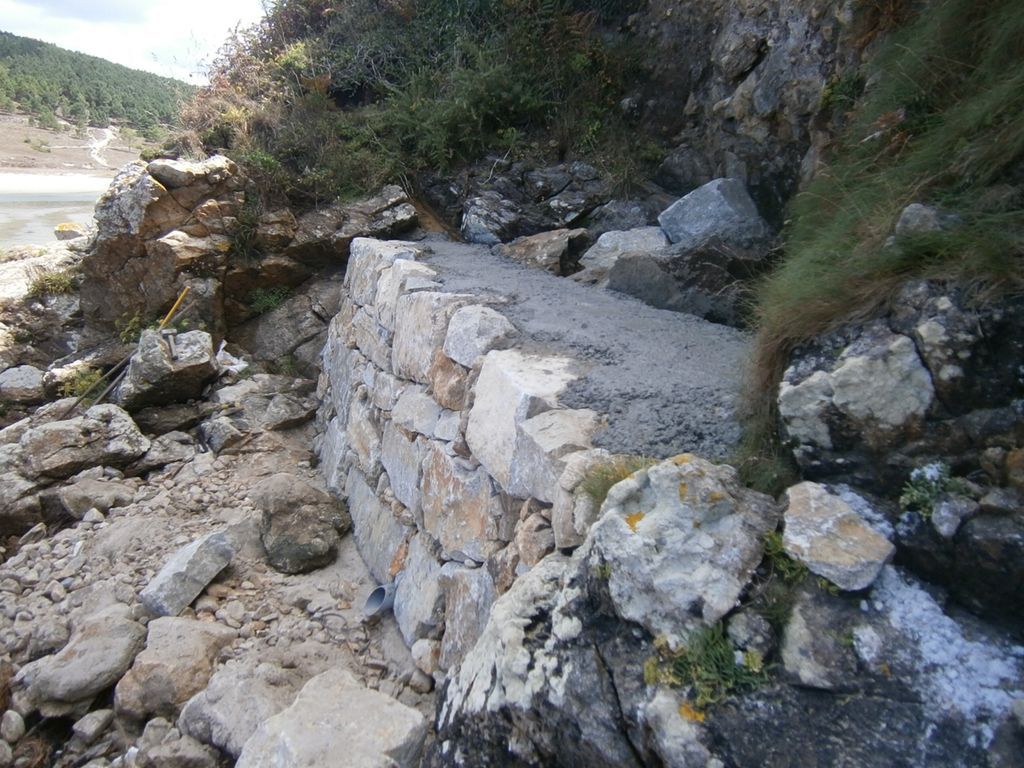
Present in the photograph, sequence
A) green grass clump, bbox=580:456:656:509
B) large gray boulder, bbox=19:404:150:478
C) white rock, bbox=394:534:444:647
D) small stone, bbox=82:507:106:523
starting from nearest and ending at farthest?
green grass clump, bbox=580:456:656:509 → white rock, bbox=394:534:444:647 → small stone, bbox=82:507:106:523 → large gray boulder, bbox=19:404:150:478

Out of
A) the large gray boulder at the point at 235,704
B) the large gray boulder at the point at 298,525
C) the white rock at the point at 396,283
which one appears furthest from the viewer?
the white rock at the point at 396,283

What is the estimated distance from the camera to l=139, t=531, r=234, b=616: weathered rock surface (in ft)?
12.3

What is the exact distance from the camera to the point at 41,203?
14.4m

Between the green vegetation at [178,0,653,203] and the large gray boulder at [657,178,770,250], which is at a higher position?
the green vegetation at [178,0,653,203]

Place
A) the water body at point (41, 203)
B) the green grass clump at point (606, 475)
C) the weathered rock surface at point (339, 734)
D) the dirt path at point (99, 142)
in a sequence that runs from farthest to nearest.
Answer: the dirt path at point (99, 142) < the water body at point (41, 203) < the weathered rock surface at point (339, 734) < the green grass clump at point (606, 475)

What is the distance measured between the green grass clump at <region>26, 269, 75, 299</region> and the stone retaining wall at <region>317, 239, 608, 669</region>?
350cm

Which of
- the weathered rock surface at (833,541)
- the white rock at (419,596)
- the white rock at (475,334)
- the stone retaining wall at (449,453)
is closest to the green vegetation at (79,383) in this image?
the stone retaining wall at (449,453)

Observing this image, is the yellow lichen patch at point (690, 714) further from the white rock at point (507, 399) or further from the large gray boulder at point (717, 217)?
the large gray boulder at point (717, 217)

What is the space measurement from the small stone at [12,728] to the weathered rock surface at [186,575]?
728 millimetres

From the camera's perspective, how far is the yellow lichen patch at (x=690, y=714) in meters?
1.41

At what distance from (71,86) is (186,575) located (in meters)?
33.0

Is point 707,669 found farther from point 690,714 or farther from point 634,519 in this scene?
point 634,519

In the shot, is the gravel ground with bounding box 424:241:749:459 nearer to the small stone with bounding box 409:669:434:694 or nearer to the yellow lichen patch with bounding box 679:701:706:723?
the yellow lichen patch with bounding box 679:701:706:723

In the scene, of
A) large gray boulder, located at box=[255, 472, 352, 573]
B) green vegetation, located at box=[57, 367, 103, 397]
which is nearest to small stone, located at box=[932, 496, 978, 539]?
large gray boulder, located at box=[255, 472, 352, 573]
